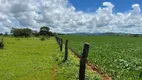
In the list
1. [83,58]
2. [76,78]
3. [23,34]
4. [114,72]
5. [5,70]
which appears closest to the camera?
[83,58]

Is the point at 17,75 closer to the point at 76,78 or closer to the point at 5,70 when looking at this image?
the point at 5,70

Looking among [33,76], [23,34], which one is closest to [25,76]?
[33,76]

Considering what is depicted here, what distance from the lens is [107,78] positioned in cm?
1767

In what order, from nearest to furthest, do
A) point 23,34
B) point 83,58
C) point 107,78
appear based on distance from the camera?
Answer: point 83,58, point 107,78, point 23,34

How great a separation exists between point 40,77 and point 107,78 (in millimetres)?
4381

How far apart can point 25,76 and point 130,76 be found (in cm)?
690

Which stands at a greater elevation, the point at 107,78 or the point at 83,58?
the point at 83,58

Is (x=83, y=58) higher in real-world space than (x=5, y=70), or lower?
higher

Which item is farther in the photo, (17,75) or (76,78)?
(17,75)

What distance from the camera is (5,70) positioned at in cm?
2064

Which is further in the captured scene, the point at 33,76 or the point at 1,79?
the point at 33,76

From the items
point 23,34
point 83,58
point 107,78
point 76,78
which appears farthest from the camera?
point 23,34

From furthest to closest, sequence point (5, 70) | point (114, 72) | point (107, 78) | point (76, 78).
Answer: point (5, 70) → point (114, 72) → point (107, 78) → point (76, 78)

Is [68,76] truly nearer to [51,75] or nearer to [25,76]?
[51,75]
